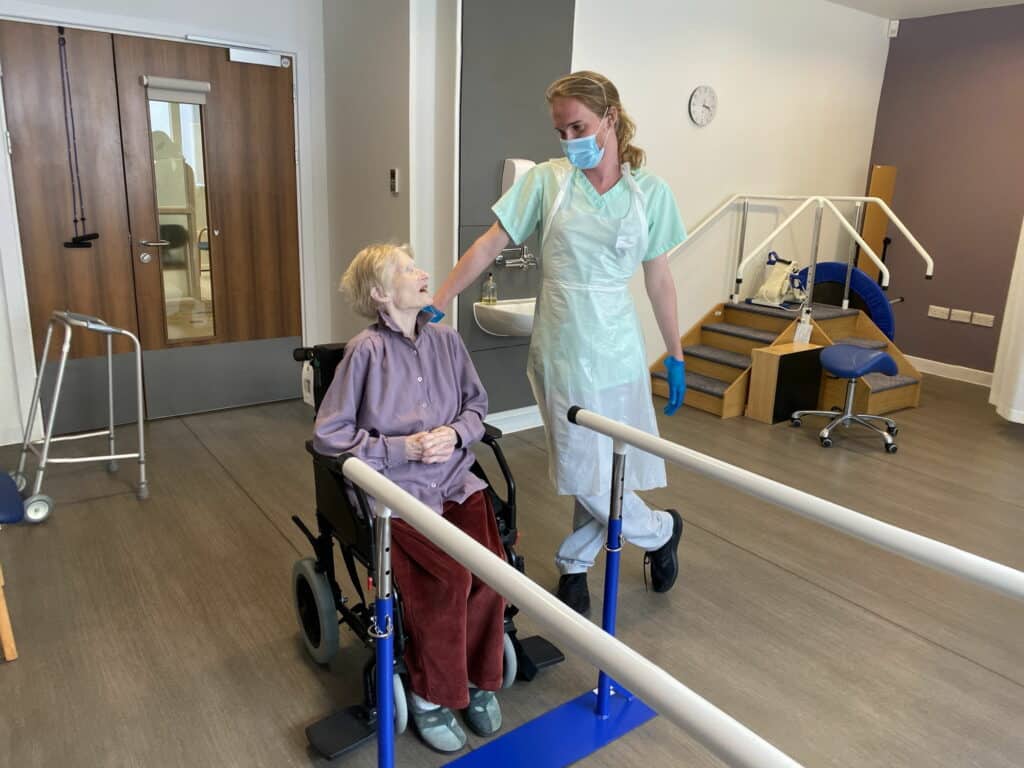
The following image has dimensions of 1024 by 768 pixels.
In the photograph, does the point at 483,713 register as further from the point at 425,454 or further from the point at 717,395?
the point at 717,395

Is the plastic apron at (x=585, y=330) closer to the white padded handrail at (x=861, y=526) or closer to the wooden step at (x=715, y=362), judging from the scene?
the white padded handrail at (x=861, y=526)

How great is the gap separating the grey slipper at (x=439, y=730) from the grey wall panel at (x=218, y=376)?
294 cm

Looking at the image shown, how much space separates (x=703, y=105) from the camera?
191 inches

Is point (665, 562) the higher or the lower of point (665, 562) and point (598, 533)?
the lower

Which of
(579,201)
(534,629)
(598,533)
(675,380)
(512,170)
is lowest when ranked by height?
(534,629)

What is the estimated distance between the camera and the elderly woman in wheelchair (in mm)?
1678

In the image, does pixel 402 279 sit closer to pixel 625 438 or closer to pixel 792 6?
pixel 625 438

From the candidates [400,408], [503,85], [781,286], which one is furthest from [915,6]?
[400,408]

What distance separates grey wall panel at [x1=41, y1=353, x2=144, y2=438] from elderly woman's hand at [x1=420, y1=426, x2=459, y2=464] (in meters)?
2.58

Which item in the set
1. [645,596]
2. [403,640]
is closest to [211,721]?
[403,640]

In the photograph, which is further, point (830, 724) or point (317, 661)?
point (317, 661)

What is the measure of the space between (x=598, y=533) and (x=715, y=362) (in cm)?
281

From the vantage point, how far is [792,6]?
5.14m

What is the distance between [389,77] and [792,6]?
3062mm
